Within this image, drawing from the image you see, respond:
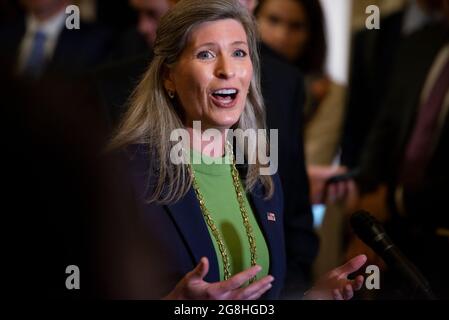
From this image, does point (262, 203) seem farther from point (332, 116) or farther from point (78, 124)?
point (332, 116)

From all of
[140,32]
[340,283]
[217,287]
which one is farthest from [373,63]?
[217,287]

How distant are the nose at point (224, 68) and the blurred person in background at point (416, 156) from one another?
15.7 inches

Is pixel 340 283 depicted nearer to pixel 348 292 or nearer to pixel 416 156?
pixel 348 292

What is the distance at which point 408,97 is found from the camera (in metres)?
1.91

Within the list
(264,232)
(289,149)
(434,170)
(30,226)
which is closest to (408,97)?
(434,170)

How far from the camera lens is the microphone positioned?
1285 millimetres

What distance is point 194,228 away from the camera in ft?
4.11

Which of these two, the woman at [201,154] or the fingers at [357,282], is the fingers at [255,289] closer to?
the woman at [201,154]

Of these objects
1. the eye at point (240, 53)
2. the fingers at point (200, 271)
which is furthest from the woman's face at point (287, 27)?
the fingers at point (200, 271)

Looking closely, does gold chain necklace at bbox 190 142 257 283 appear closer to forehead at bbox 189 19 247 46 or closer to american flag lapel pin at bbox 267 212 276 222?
american flag lapel pin at bbox 267 212 276 222

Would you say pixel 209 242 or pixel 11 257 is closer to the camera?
pixel 209 242

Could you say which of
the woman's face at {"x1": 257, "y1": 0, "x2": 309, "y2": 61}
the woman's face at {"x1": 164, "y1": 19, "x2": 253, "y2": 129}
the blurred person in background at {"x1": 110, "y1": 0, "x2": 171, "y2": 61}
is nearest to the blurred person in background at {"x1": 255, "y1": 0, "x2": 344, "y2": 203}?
the woman's face at {"x1": 257, "y1": 0, "x2": 309, "y2": 61}

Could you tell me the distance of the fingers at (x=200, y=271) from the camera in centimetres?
118
